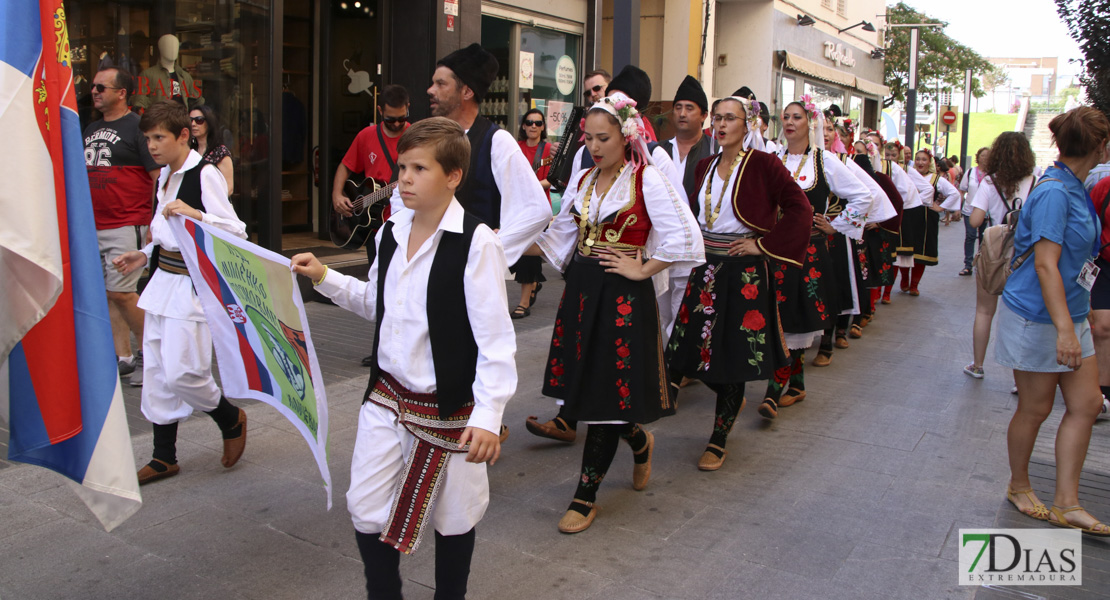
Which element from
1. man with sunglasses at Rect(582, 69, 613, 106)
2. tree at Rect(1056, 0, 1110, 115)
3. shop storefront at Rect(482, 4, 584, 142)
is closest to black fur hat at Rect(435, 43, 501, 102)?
man with sunglasses at Rect(582, 69, 613, 106)

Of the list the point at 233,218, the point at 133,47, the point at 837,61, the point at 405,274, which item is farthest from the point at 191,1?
the point at 837,61

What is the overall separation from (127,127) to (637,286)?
4191 mm

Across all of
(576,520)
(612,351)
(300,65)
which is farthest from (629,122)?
(300,65)

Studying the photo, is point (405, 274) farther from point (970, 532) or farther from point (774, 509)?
point (970, 532)

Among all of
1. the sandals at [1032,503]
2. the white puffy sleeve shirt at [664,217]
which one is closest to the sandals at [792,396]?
the sandals at [1032,503]

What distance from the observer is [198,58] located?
8992 mm

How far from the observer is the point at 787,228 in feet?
16.6

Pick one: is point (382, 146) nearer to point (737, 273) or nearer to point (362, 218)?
point (362, 218)

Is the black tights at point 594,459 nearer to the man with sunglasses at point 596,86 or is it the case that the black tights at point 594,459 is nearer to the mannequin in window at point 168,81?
the man with sunglasses at point 596,86

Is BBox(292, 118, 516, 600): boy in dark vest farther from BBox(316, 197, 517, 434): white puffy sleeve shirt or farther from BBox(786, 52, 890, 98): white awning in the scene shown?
BBox(786, 52, 890, 98): white awning

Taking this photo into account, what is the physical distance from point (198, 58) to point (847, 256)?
20.7 feet

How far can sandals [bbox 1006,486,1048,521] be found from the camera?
4406 mm

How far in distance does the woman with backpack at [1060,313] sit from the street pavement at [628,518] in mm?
356

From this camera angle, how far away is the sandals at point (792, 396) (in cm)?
644
